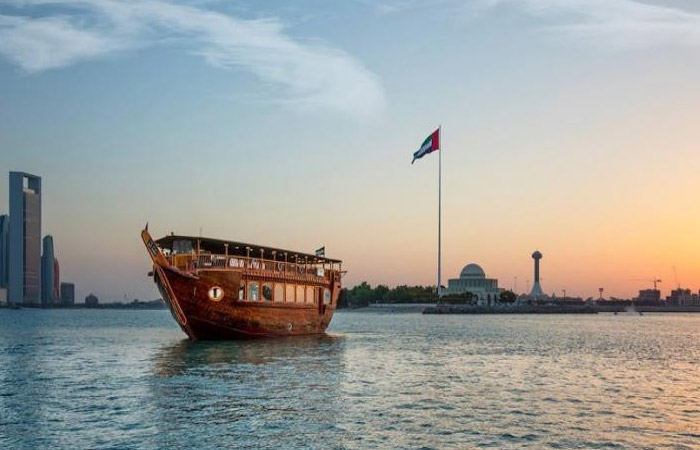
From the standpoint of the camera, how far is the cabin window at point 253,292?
62281mm

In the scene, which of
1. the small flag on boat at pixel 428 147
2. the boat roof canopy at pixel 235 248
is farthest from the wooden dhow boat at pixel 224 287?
the small flag on boat at pixel 428 147

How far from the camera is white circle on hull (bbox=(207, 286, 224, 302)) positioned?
194 feet

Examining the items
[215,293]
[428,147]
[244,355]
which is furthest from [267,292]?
[428,147]

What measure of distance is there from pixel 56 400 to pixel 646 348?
60134 millimetres

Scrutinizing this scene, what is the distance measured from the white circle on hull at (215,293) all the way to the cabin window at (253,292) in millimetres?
3199

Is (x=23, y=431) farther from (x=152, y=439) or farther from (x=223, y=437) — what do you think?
(x=223, y=437)

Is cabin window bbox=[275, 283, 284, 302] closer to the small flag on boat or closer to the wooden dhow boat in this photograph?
the wooden dhow boat

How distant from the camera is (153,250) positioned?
2302 inches

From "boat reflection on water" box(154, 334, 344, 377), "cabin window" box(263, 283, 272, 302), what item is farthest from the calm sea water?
"cabin window" box(263, 283, 272, 302)

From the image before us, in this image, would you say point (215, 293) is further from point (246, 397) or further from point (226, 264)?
point (246, 397)

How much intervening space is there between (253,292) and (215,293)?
4282mm

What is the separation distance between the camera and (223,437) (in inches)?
974

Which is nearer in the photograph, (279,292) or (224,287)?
(224,287)

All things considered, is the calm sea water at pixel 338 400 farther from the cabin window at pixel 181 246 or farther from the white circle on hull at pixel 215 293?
the cabin window at pixel 181 246
